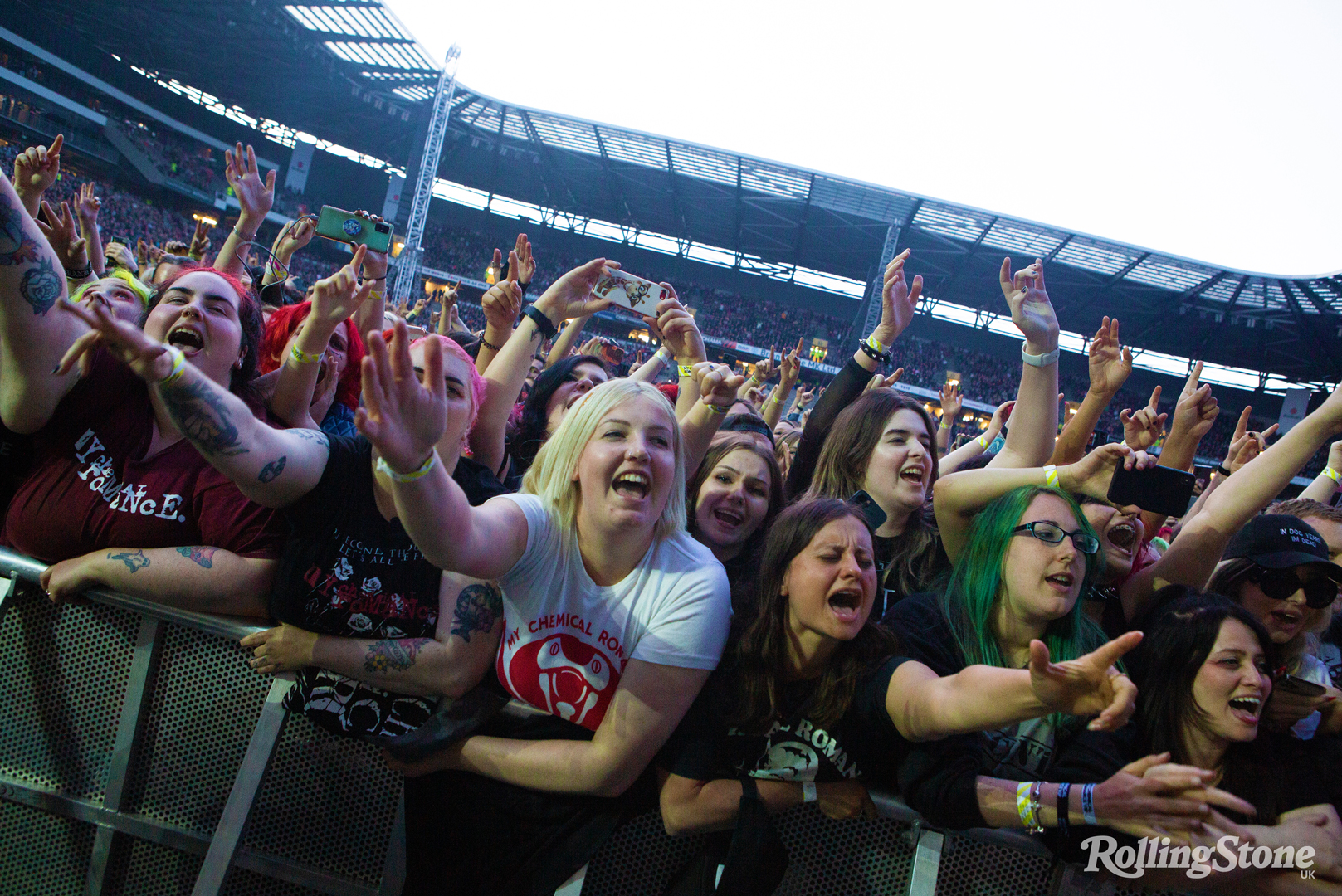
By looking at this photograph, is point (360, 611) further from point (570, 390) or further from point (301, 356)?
point (570, 390)

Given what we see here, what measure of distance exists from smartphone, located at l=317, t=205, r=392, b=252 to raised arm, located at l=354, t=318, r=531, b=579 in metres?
1.95

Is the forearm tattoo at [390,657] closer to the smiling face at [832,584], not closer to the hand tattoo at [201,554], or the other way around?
the hand tattoo at [201,554]

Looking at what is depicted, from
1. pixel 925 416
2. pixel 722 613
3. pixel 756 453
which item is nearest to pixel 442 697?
pixel 722 613

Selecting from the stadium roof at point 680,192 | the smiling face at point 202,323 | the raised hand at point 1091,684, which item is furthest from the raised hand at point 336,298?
the stadium roof at point 680,192

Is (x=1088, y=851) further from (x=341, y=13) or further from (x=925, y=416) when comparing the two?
(x=341, y=13)

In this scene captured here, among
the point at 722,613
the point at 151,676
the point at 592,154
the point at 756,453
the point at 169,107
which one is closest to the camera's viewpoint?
the point at 722,613

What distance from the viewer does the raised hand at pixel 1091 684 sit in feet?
4.66

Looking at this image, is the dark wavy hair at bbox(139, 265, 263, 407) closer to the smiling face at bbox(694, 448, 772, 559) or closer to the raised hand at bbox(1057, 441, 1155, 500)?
the smiling face at bbox(694, 448, 772, 559)

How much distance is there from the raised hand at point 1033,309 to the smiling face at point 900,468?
1.88 ft

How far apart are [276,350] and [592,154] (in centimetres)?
2727

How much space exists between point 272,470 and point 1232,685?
2.68 meters

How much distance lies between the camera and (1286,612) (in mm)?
2557

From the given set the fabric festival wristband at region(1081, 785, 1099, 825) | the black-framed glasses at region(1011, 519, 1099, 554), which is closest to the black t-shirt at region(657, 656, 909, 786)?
the fabric festival wristband at region(1081, 785, 1099, 825)

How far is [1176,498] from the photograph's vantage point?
7.66ft
